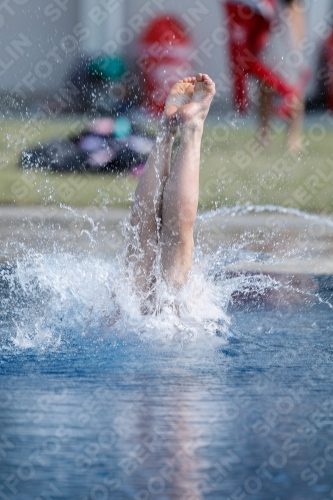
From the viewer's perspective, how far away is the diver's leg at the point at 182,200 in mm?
2727

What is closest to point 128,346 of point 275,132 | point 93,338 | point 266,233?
point 93,338

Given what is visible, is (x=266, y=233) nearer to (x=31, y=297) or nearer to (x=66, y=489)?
(x=31, y=297)

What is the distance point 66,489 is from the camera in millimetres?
1660

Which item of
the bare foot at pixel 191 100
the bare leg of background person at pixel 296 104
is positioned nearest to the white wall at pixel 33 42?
the bare leg of background person at pixel 296 104

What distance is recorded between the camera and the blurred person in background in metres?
6.69

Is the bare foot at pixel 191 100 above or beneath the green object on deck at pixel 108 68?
above

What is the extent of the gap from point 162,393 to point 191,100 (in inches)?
49.0

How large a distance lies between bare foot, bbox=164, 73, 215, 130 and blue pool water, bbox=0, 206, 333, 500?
633 mm

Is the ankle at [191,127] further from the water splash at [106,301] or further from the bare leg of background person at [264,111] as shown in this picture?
the bare leg of background person at [264,111]

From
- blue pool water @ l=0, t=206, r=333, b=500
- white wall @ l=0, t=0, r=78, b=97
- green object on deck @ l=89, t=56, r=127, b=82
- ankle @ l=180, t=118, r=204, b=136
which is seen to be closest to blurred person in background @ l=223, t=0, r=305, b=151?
green object on deck @ l=89, t=56, r=127, b=82

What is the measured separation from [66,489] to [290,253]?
2.68 metres

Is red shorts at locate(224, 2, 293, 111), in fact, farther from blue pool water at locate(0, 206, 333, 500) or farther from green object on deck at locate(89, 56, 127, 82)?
blue pool water at locate(0, 206, 333, 500)

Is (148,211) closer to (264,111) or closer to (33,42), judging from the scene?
(264,111)

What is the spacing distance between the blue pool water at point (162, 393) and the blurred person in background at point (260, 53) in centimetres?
346
